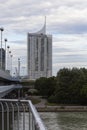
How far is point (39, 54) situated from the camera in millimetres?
185375

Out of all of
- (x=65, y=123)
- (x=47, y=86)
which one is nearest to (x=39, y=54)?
(x=47, y=86)

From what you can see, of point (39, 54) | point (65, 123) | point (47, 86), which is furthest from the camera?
point (39, 54)

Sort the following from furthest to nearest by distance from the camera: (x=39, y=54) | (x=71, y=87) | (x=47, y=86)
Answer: (x=39, y=54) < (x=47, y=86) < (x=71, y=87)

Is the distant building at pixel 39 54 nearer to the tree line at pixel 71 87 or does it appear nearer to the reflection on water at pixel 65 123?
the tree line at pixel 71 87

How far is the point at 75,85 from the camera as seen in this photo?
95000 millimetres

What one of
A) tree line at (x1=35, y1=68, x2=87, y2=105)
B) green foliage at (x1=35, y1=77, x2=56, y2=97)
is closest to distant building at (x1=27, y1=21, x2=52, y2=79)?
green foliage at (x1=35, y1=77, x2=56, y2=97)

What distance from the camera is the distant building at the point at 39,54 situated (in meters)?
183

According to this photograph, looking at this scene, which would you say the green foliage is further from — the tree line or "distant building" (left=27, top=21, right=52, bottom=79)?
"distant building" (left=27, top=21, right=52, bottom=79)

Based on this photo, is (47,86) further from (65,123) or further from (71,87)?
(65,123)

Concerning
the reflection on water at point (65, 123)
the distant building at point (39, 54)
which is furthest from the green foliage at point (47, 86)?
the distant building at point (39, 54)

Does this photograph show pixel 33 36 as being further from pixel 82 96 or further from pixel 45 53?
pixel 82 96

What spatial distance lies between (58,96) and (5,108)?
292 feet

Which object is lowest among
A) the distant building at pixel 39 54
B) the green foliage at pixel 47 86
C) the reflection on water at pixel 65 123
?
the reflection on water at pixel 65 123

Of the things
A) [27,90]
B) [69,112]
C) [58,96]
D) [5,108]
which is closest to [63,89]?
[58,96]
